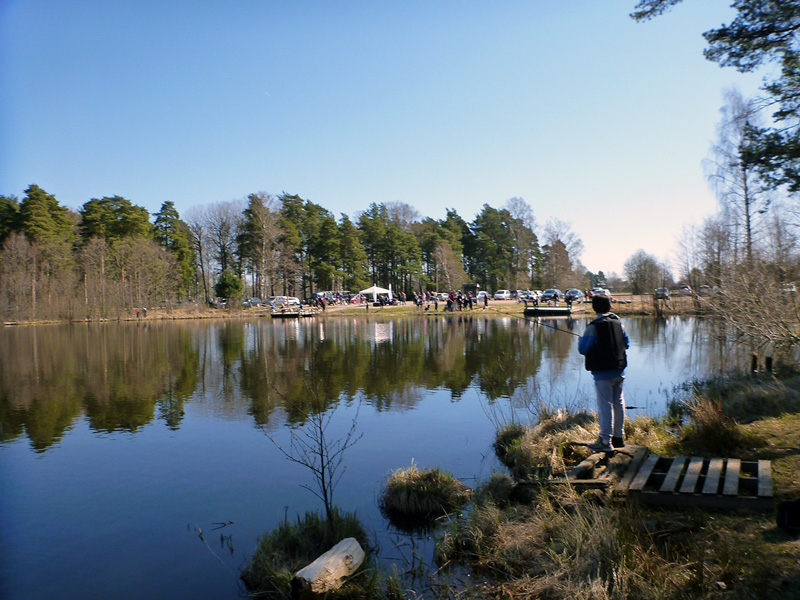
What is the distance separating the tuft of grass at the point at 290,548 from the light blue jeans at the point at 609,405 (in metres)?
3.13

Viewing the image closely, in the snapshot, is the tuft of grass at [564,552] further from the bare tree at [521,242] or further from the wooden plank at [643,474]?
the bare tree at [521,242]

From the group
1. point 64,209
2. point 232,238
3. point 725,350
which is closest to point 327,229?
point 232,238

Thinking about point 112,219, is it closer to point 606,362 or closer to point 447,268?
point 447,268

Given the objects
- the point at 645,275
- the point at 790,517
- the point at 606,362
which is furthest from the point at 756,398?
the point at 645,275

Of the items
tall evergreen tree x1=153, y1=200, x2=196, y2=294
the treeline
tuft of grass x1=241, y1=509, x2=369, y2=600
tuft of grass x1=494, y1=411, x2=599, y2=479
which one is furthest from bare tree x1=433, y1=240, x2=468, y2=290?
tuft of grass x1=241, y1=509, x2=369, y2=600

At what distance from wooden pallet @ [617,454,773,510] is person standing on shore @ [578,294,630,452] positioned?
0.68 m

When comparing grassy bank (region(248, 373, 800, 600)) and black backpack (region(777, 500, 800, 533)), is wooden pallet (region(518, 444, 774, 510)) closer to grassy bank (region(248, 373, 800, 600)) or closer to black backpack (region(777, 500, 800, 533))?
grassy bank (region(248, 373, 800, 600))

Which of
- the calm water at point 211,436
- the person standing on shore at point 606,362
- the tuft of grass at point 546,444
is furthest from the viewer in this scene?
the tuft of grass at point 546,444

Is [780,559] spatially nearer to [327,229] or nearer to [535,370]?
[535,370]

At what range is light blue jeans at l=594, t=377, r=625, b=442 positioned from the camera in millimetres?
6660

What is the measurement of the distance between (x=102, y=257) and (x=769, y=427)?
57.6m

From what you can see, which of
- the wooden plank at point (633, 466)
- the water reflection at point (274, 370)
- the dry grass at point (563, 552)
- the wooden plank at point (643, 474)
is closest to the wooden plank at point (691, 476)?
the wooden plank at point (643, 474)

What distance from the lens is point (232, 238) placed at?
74.2 meters

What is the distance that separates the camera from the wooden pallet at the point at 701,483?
4.92 meters
